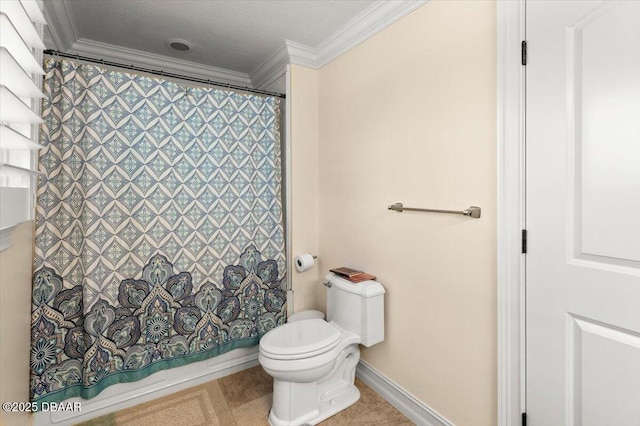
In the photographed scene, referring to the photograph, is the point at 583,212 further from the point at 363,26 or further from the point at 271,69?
the point at 271,69

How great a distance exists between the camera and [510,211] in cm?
131

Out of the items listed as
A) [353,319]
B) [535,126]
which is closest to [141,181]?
[353,319]

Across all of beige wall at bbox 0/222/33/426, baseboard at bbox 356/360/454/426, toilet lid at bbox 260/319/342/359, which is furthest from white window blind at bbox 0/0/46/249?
baseboard at bbox 356/360/454/426

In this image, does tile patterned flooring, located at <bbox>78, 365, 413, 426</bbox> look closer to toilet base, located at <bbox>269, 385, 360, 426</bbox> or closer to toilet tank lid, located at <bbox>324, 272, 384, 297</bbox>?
toilet base, located at <bbox>269, 385, 360, 426</bbox>

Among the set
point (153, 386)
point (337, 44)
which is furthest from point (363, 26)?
point (153, 386)

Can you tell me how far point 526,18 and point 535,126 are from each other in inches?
17.0

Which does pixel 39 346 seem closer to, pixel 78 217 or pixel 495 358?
pixel 78 217

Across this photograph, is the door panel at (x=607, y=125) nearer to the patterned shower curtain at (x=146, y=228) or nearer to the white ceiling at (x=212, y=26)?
the white ceiling at (x=212, y=26)

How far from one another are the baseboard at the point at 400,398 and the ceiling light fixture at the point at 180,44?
2.57m

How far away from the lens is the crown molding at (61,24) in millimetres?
1755

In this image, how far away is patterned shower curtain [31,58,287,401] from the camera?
1702 mm

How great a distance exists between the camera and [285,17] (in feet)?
6.57

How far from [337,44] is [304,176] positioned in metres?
0.96

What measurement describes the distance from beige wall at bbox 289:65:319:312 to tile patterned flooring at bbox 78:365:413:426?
69 centimetres
